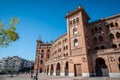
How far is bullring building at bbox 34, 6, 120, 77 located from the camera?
23.5m

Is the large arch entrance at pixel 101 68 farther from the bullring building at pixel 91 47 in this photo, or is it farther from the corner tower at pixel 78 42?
the corner tower at pixel 78 42

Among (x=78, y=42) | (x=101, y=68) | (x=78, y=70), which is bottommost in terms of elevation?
(x=78, y=70)

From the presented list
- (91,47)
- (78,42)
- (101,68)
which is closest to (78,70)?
(101,68)

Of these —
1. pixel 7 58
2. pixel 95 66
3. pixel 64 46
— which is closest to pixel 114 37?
pixel 95 66

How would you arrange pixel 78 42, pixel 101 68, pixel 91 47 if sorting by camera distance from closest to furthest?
pixel 101 68 → pixel 78 42 → pixel 91 47

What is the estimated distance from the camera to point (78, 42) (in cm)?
2870

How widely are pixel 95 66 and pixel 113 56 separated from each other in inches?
204

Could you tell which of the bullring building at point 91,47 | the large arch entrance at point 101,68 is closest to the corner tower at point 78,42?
the bullring building at point 91,47

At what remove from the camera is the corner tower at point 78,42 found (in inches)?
1021

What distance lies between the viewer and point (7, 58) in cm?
10369

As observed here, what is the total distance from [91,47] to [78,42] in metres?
4.64

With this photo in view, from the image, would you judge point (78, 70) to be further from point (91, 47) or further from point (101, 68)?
point (91, 47)

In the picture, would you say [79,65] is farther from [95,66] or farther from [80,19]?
[80,19]

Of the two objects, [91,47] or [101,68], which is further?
[91,47]
